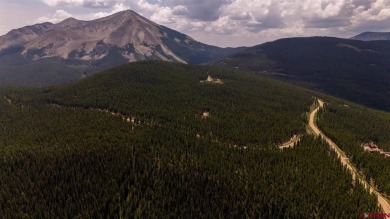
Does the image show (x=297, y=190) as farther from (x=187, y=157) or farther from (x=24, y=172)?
(x=24, y=172)

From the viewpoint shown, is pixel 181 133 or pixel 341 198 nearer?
pixel 341 198

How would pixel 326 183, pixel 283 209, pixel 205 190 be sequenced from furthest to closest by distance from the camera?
1. pixel 326 183
2. pixel 205 190
3. pixel 283 209

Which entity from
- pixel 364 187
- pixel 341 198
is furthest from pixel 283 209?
pixel 364 187

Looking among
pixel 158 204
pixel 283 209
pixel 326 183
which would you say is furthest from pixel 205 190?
pixel 326 183

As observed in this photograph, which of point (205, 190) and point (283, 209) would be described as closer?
point (283, 209)

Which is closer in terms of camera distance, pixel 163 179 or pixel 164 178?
pixel 163 179

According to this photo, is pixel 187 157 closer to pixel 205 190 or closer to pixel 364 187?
pixel 205 190

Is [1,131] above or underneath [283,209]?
above

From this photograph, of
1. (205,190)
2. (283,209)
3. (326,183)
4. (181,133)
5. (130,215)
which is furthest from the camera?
(181,133)

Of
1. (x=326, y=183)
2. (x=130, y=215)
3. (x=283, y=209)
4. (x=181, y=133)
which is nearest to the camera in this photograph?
(x=130, y=215)
